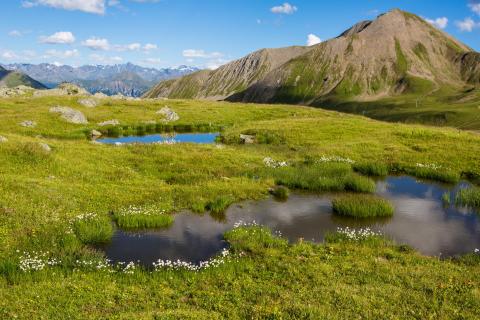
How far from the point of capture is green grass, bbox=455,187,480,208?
100ft

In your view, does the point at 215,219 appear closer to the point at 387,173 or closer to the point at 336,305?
the point at 336,305

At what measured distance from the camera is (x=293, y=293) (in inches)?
655

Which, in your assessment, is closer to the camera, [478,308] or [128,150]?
[478,308]

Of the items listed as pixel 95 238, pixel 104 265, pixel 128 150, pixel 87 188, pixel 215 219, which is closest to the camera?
pixel 104 265

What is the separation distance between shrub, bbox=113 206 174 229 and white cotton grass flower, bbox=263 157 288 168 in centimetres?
1708

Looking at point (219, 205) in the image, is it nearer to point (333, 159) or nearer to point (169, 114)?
point (333, 159)

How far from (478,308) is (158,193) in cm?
2165

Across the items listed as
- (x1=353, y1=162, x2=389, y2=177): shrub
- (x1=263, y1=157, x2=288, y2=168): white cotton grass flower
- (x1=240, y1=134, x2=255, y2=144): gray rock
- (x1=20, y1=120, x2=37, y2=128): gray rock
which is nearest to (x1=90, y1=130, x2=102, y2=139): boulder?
(x1=20, y1=120, x2=37, y2=128): gray rock

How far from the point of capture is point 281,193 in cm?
Answer: 3234

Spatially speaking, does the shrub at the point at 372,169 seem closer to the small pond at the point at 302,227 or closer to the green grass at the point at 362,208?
the small pond at the point at 302,227

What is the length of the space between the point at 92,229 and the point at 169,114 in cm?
6520

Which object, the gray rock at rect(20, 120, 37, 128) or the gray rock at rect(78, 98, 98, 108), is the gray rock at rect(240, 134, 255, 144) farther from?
the gray rock at rect(78, 98, 98, 108)

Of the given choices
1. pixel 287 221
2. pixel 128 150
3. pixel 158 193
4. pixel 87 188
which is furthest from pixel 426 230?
pixel 128 150

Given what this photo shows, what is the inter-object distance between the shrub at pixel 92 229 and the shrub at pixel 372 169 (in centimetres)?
2566
